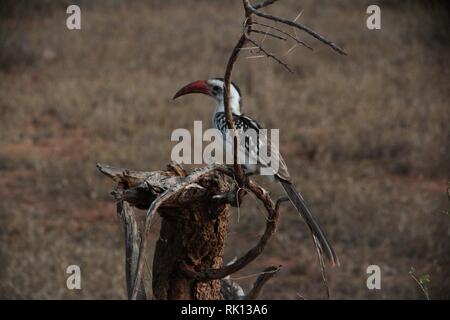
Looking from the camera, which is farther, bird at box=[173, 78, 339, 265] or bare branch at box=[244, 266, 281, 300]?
bird at box=[173, 78, 339, 265]

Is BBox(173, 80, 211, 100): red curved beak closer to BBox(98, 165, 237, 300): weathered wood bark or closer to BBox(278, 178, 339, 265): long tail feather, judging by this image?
BBox(98, 165, 237, 300): weathered wood bark

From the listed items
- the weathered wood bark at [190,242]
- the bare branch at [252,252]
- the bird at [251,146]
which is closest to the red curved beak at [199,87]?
the bird at [251,146]

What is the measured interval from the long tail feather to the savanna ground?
0.87m

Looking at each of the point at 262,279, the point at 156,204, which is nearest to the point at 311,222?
the point at 262,279

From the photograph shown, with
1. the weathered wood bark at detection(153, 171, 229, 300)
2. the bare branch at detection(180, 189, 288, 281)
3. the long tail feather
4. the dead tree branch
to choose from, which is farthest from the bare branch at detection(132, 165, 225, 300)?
the long tail feather

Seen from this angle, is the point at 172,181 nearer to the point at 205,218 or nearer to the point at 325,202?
the point at 205,218

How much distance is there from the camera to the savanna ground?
23.8ft

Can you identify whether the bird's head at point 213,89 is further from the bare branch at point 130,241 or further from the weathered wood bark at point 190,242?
the bare branch at point 130,241

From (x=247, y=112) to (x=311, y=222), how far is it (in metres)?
6.77

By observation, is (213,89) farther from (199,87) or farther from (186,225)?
(186,225)

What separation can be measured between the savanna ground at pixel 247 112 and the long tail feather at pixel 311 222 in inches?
34.4

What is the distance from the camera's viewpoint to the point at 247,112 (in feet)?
35.6

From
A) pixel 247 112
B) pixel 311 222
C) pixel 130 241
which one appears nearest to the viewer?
pixel 130 241

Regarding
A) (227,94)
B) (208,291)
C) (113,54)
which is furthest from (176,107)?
(227,94)
